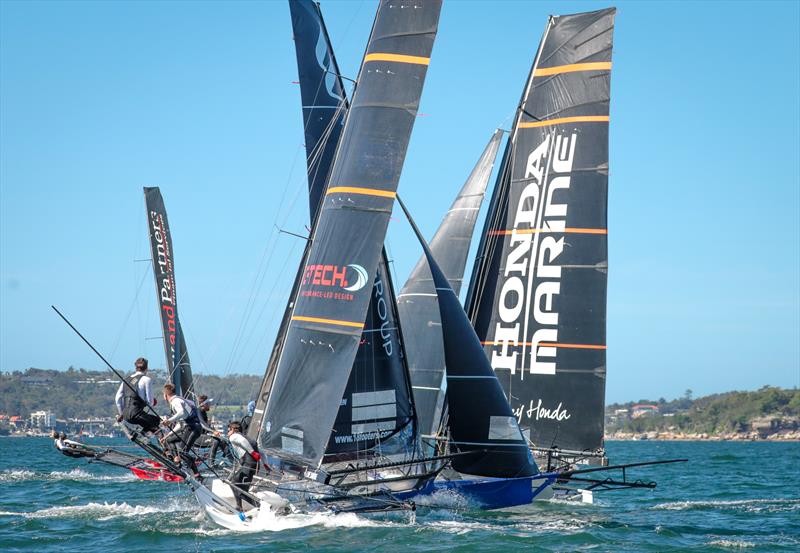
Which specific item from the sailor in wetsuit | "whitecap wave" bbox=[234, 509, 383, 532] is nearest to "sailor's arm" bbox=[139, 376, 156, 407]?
the sailor in wetsuit

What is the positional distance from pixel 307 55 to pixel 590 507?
35.2 feet

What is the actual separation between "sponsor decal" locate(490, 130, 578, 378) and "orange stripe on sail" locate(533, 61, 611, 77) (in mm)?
1213

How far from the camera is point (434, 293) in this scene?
23.0 m

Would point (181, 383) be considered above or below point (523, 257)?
below

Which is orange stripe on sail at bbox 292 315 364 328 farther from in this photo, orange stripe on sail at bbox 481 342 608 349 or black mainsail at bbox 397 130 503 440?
black mainsail at bbox 397 130 503 440

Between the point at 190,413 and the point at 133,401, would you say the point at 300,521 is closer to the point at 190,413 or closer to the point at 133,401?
the point at 190,413

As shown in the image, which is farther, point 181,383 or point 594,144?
point 181,383

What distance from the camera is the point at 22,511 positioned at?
64.3ft

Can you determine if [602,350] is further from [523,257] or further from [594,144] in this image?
[594,144]

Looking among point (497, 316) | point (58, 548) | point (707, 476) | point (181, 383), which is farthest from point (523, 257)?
point (707, 476)

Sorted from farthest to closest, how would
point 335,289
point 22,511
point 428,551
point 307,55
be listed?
point 307,55 → point 22,511 → point 335,289 → point 428,551

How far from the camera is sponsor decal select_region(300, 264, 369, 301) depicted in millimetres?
16359

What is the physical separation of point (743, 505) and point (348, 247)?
1161 cm

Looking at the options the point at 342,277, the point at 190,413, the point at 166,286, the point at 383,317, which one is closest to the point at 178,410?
the point at 190,413
